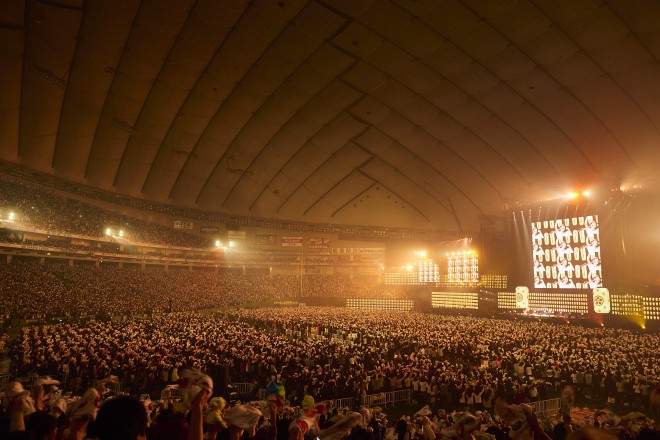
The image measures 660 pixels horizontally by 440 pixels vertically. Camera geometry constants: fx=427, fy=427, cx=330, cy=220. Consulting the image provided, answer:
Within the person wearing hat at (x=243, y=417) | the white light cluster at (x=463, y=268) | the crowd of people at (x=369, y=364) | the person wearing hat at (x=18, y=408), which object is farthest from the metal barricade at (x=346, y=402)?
the white light cluster at (x=463, y=268)

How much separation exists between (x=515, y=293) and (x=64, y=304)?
36343 millimetres

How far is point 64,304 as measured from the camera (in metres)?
31.1

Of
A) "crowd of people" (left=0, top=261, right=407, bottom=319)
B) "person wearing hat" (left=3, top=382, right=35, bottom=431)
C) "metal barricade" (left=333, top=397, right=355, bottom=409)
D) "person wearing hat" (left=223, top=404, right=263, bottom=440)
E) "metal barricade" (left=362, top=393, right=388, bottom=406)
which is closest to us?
"person wearing hat" (left=223, top=404, right=263, bottom=440)

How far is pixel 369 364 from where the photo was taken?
17016mm

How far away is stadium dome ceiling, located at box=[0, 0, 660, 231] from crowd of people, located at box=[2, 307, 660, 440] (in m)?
18.5

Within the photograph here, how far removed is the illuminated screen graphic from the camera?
31203 millimetres

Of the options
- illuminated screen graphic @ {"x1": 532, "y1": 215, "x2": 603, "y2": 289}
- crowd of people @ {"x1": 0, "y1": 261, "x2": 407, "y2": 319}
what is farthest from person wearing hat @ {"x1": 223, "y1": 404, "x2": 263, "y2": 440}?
illuminated screen graphic @ {"x1": 532, "y1": 215, "x2": 603, "y2": 289}

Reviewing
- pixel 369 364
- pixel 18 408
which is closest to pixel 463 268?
pixel 369 364

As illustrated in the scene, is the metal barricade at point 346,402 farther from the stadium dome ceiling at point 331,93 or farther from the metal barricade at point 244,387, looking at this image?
the stadium dome ceiling at point 331,93

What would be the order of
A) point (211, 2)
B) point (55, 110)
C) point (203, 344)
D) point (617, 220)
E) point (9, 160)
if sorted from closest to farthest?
point (203, 344) < point (211, 2) < point (617, 220) < point (55, 110) < point (9, 160)

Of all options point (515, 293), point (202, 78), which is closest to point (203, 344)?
point (202, 78)

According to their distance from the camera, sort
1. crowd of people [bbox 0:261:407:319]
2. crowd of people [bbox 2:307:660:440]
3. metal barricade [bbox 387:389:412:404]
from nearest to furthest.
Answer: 1. crowd of people [bbox 2:307:660:440]
2. metal barricade [bbox 387:389:412:404]
3. crowd of people [bbox 0:261:407:319]

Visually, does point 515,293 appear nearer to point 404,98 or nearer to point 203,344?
point 404,98

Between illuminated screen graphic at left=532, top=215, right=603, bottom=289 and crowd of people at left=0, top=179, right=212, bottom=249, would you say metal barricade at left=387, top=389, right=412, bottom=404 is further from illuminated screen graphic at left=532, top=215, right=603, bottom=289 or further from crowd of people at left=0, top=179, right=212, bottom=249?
crowd of people at left=0, top=179, right=212, bottom=249
